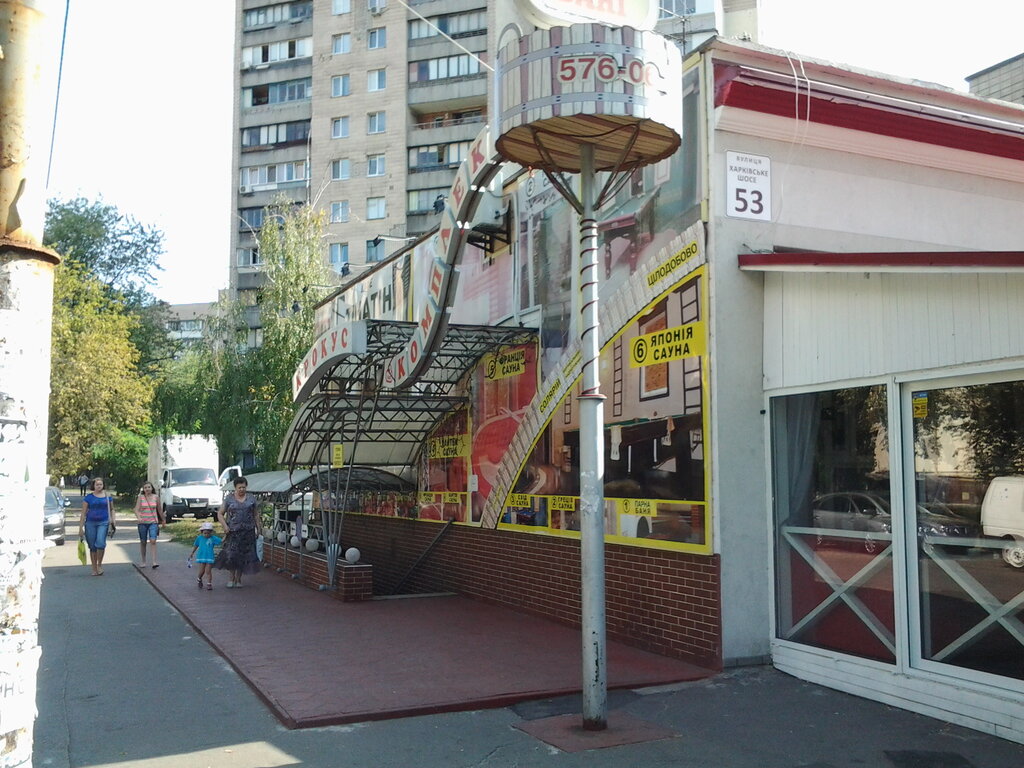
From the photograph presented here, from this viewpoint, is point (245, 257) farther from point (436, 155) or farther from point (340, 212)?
point (436, 155)

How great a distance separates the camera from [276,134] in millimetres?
57812

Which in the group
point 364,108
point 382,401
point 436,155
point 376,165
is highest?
point 364,108

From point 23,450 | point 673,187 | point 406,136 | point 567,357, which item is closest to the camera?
point 23,450

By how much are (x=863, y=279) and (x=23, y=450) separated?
20.7 ft

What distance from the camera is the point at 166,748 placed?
623 centimetres

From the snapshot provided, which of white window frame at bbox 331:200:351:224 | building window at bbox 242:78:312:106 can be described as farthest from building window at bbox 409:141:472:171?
building window at bbox 242:78:312:106

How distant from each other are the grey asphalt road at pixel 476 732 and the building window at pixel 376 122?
4828cm

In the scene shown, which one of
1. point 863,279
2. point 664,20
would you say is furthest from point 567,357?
point 664,20

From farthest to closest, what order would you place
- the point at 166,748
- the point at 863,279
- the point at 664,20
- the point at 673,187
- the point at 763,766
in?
the point at 664,20 → the point at 673,187 → the point at 863,279 → the point at 166,748 → the point at 763,766

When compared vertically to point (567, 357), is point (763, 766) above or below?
below

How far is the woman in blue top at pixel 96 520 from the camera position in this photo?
54.0 ft

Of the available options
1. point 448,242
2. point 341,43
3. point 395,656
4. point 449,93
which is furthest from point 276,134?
point 395,656

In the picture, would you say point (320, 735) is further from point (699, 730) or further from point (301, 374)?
point (301, 374)

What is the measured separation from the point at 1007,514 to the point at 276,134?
56.7 meters
